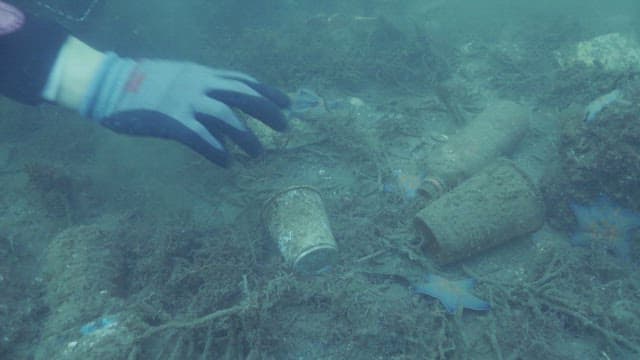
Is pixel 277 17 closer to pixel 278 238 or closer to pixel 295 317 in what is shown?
pixel 278 238

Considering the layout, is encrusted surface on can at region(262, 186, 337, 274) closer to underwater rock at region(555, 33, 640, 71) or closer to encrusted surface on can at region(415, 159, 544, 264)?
encrusted surface on can at region(415, 159, 544, 264)

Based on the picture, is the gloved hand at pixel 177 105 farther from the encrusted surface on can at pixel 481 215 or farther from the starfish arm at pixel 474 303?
the starfish arm at pixel 474 303

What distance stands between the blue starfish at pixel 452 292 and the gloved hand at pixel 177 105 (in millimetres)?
2178

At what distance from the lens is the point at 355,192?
5066 mm

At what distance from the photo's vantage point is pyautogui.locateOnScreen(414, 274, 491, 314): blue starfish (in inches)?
151

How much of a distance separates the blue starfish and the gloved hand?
2.18 m

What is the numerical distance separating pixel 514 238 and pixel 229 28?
28.1ft

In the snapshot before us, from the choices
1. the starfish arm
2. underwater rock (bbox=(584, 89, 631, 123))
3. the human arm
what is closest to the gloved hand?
the human arm

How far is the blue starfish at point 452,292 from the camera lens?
3840 millimetres

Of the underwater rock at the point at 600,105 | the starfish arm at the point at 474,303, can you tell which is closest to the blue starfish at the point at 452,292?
the starfish arm at the point at 474,303

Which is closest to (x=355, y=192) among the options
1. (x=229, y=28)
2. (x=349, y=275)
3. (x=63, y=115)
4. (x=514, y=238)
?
(x=349, y=275)

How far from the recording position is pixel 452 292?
3920 millimetres

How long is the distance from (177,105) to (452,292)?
3039 mm

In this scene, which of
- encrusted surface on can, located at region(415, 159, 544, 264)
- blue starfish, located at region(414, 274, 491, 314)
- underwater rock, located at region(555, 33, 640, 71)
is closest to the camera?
blue starfish, located at region(414, 274, 491, 314)
